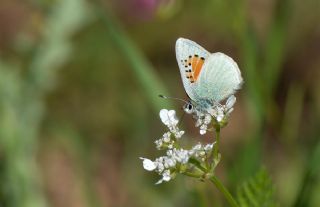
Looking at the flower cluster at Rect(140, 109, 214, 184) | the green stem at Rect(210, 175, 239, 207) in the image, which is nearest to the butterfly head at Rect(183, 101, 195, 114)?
the flower cluster at Rect(140, 109, 214, 184)

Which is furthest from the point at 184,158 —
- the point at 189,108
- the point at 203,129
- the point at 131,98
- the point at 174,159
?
the point at 131,98

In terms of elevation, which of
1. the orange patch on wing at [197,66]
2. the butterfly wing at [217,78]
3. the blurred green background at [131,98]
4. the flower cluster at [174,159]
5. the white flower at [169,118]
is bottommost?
the flower cluster at [174,159]

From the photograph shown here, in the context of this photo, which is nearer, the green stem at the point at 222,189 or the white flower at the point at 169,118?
the green stem at the point at 222,189

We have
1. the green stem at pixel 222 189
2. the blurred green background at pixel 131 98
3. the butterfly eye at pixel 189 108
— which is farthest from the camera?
the blurred green background at pixel 131 98

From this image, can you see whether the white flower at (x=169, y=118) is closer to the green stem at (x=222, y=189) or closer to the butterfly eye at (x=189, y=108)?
the butterfly eye at (x=189, y=108)

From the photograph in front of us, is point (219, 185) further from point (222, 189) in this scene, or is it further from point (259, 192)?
point (259, 192)

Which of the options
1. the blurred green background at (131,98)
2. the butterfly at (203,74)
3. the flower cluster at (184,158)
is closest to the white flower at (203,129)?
the flower cluster at (184,158)

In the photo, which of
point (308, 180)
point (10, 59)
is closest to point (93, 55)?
point (10, 59)
